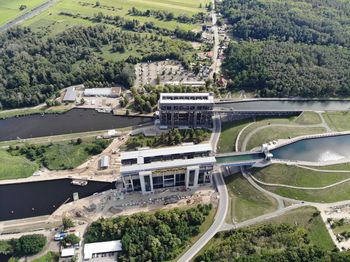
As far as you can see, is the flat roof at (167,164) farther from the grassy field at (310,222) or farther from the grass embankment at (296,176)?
the grassy field at (310,222)

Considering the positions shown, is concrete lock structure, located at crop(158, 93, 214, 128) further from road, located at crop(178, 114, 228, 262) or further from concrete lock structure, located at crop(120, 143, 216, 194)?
concrete lock structure, located at crop(120, 143, 216, 194)

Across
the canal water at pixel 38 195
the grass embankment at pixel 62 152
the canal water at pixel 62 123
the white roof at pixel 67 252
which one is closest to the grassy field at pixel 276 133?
the canal water at pixel 62 123

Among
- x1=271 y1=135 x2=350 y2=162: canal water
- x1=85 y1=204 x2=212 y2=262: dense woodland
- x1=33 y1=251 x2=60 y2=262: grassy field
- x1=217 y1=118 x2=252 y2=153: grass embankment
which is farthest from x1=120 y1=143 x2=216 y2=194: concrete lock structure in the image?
x1=271 y1=135 x2=350 y2=162: canal water

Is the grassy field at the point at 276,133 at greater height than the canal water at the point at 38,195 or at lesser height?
greater

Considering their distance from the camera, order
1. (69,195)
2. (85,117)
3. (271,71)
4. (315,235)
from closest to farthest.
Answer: (315,235), (69,195), (85,117), (271,71)

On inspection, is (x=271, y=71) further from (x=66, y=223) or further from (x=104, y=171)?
(x=66, y=223)

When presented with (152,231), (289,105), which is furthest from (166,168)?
(289,105)

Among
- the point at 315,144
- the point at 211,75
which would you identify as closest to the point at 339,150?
the point at 315,144
